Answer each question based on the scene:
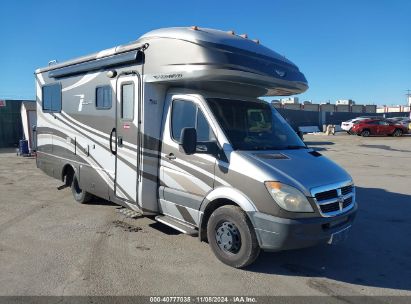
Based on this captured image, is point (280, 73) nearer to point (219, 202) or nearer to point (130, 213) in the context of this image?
point (219, 202)

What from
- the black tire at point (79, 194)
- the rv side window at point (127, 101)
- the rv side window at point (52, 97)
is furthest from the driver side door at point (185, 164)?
the rv side window at point (52, 97)

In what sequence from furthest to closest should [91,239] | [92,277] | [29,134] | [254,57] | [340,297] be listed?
[29,134] → [91,239] → [254,57] → [92,277] → [340,297]

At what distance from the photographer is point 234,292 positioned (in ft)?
14.2

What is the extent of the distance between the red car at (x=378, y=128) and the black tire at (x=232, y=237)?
33669 millimetres

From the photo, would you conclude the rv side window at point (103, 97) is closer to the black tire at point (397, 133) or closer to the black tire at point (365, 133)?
the black tire at point (365, 133)

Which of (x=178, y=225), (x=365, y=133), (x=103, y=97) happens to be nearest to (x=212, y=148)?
(x=178, y=225)

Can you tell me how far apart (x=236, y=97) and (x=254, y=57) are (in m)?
0.65

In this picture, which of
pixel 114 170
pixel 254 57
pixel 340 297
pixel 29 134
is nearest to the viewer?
pixel 340 297

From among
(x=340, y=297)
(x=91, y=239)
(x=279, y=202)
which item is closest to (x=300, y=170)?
(x=279, y=202)

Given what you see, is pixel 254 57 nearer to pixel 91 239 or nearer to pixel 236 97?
pixel 236 97

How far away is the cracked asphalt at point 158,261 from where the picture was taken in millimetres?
4438

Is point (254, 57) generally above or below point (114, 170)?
above

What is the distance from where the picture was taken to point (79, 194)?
27.5 feet

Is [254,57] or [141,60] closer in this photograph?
[254,57]
